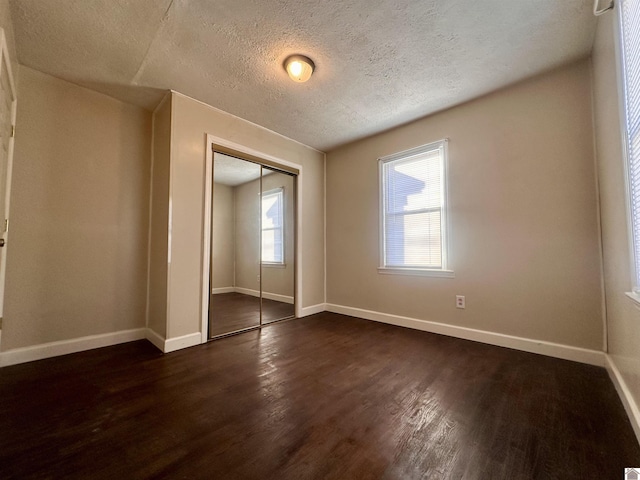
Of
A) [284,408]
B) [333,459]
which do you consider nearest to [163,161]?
[284,408]

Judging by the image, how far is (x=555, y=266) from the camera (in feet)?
7.64

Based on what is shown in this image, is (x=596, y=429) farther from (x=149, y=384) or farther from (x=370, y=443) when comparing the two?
(x=149, y=384)

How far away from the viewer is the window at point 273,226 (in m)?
3.69

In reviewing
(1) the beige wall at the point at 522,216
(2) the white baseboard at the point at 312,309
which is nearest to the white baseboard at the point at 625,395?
(1) the beige wall at the point at 522,216

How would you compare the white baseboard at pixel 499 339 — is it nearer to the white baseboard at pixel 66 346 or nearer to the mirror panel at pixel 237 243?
the mirror panel at pixel 237 243

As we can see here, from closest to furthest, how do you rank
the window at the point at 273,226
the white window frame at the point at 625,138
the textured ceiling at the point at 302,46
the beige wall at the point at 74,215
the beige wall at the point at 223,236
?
the white window frame at the point at 625,138 < the textured ceiling at the point at 302,46 < the beige wall at the point at 74,215 < the beige wall at the point at 223,236 < the window at the point at 273,226

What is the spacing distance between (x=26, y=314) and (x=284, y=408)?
252cm

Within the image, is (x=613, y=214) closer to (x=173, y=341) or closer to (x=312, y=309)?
(x=312, y=309)

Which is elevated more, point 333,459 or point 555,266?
point 555,266

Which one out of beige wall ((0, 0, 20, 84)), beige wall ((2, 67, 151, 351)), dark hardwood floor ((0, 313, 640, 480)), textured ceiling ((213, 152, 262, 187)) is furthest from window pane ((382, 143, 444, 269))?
beige wall ((0, 0, 20, 84))

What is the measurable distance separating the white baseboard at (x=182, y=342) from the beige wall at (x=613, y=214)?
3307mm

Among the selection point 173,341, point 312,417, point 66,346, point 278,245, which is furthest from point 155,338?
point 312,417

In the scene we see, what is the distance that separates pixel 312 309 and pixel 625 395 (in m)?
3.16

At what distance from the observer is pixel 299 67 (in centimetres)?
220
